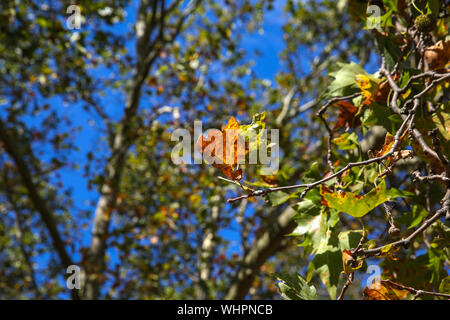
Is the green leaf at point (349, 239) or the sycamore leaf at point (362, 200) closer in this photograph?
the sycamore leaf at point (362, 200)

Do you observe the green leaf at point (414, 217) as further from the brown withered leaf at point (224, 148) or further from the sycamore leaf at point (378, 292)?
the brown withered leaf at point (224, 148)

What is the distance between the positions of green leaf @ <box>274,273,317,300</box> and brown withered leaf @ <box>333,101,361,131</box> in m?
0.76

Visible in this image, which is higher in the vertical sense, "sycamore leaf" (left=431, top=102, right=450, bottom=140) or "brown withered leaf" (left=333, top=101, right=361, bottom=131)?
"brown withered leaf" (left=333, top=101, right=361, bottom=131)

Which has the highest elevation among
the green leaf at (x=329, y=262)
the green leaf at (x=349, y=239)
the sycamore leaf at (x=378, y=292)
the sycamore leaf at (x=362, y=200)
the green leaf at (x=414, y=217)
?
the sycamore leaf at (x=362, y=200)

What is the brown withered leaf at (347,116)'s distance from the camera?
1762 millimetres

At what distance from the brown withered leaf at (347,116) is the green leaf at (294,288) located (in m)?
0.76

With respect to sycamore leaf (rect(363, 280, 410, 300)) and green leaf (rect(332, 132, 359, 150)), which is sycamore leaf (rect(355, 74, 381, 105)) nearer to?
green leaf (rect(332, 132, 359, 150))

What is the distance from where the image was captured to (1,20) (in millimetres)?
5191

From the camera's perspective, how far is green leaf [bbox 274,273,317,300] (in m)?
1.26

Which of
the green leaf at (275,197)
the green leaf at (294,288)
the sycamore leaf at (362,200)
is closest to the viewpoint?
the sycamore leaf at (362,200)

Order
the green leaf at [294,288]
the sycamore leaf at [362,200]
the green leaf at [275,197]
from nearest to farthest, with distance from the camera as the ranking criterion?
the sycamore leaf at [362,200]
the green leaf at [294,288]
the green leaf at [275,197]
